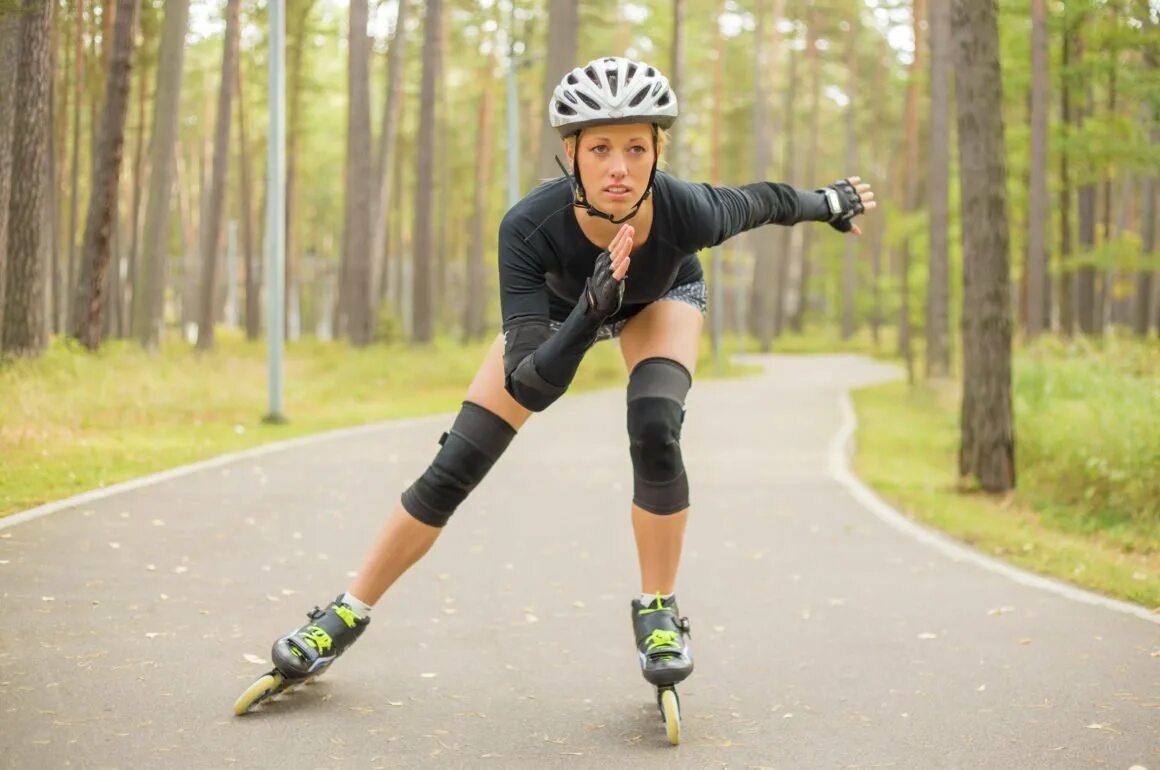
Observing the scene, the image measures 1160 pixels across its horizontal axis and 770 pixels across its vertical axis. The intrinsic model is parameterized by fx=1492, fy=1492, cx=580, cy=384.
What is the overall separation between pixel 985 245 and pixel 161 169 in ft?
54.7

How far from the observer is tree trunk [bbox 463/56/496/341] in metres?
47.2

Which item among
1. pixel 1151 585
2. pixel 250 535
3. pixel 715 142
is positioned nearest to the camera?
pixel 1151 585

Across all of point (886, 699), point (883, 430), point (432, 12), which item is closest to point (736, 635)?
point (886, 699)

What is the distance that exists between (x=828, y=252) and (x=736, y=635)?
62.4 metres

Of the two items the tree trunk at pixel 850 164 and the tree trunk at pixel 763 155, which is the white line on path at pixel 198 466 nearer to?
the tree trunk at pixel 763 155

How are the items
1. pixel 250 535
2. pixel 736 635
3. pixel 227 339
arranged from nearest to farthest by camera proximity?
pixel 736 635 < pixel 250 535 < pixel 227 339

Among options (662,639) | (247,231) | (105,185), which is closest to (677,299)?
(662,639)

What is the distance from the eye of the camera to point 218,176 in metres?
32.4

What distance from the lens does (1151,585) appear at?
7562mm

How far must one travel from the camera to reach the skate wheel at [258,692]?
4762 mm

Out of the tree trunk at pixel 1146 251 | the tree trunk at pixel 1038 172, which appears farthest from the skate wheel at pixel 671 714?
the tree trunk at pixel 1146 251

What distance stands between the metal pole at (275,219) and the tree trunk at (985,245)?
7657mm

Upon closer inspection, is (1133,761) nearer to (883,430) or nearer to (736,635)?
(736,635)

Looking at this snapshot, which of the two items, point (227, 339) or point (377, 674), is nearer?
point (377, 674)
